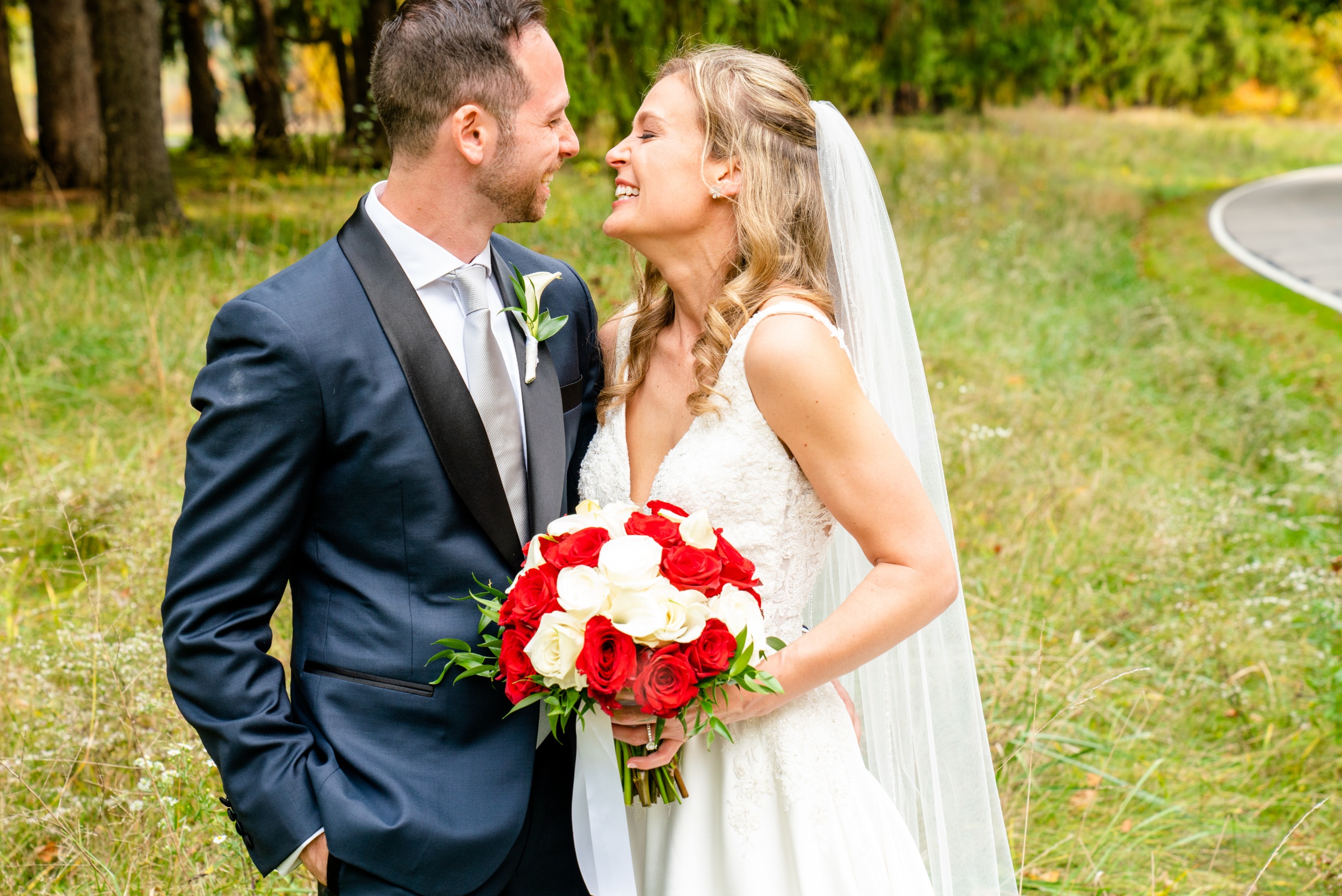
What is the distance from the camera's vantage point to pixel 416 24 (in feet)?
7.34

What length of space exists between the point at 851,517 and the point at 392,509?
3.17ft

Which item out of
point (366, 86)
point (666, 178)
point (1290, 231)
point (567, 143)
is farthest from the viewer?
point (1290, 231)

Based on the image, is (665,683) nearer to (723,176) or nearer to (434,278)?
(434,278)

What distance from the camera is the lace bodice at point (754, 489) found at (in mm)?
2424

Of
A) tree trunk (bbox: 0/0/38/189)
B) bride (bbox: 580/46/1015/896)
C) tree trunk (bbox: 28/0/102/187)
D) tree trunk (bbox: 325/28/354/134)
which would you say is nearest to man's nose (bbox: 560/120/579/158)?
bride (bbox: 580/46/1015/896)

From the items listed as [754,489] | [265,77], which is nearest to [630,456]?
[754,489]

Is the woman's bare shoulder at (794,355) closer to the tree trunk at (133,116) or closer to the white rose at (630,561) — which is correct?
the white rose at (630,561)

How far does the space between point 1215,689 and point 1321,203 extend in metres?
21.2

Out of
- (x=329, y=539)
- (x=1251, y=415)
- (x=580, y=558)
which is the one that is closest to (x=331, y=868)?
(x=329, y=539)

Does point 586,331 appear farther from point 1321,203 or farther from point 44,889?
point 1321,203

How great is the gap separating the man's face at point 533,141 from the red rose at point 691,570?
0.84m

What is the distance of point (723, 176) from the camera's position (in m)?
2.61

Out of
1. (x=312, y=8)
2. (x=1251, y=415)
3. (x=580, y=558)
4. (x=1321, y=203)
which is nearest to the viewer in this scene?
(x=580, y=558)

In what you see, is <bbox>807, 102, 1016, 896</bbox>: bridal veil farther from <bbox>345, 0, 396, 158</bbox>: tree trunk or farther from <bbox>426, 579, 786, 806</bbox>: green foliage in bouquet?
<bbox>345, 0, 396, 158</bbox>: tree trunk
